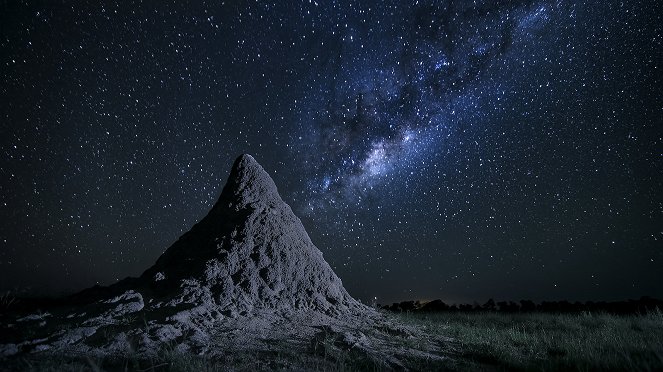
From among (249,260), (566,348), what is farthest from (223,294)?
(566,348)

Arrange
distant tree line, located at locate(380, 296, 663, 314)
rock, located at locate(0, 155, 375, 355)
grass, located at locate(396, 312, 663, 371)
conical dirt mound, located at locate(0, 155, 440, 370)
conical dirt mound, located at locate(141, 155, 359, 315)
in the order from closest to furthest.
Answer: grass, located at locate(396, 312, 663, 371) < conical dirt mound, located at locate(0, 155, 440, 370) < rock, located at locate(0, 155, 375, 355) < conical dirt mound, located at locate(141, 155, 359, 315) < distant tree line, located at locate(380, 296, 663, 314)

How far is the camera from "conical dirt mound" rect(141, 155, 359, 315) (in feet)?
26.3

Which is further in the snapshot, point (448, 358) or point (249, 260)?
point (249, 260)

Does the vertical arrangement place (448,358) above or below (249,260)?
below

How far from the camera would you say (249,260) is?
887 cm

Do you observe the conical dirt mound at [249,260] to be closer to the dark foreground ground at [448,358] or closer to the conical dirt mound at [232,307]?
the conical dirt mound at [232,307]

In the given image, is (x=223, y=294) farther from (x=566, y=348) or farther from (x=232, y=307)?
(x=566, y=348)

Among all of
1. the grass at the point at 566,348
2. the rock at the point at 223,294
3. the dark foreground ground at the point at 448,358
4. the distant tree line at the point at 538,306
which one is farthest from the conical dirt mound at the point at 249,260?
the distant tree line at the point at 538,306

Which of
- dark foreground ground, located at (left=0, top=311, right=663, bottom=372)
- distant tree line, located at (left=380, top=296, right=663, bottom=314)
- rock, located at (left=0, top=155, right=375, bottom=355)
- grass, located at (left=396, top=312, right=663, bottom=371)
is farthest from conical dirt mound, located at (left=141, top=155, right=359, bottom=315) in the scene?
distant tree line, located at (left=380, top=296, right=663, bottom=314)

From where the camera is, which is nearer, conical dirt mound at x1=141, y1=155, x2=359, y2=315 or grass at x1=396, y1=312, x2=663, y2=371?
grass at x1=396, y1=312, x2=663, y2=371

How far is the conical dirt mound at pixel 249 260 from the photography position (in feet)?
26.3

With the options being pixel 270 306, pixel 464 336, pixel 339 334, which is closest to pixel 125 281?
pixel 270 306

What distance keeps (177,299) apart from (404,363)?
4.88 meters

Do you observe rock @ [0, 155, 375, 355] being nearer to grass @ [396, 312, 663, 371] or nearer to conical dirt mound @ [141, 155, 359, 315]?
conical dirt mound @ [141, 155, 359, 315]
